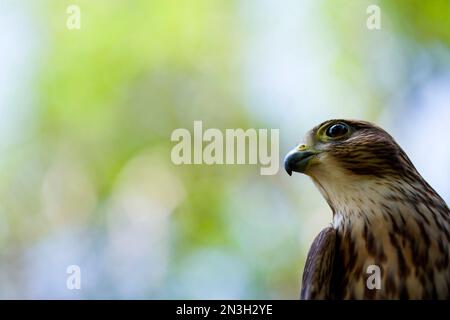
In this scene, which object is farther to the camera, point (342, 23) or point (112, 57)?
point (112, 57)

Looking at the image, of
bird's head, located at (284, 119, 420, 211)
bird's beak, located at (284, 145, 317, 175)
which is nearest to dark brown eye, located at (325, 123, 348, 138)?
bird's head, located at (284, 119, 420, 211)

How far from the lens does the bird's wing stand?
3059 mm

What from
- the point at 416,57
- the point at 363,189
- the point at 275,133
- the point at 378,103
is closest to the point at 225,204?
the point at 275,133

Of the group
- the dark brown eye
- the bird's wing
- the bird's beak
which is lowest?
the bird's wing

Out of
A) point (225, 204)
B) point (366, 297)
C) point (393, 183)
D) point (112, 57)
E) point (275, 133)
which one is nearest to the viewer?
point (366, 297)

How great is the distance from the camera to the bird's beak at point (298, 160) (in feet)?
11.1

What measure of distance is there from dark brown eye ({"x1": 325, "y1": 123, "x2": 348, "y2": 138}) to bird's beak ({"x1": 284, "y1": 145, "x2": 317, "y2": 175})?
0.13m

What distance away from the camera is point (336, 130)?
3.48 m

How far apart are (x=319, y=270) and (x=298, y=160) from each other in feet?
1.85

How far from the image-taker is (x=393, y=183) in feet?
10.8

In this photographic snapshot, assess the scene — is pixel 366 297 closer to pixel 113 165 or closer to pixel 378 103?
pixel 378 103

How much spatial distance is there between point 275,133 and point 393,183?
202 centimetres

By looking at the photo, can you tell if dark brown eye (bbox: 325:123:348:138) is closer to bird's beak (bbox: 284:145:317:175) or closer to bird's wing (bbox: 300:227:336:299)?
bird's beak (bbox: 284:145:317:175)

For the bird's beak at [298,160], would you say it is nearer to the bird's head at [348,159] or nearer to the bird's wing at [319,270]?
the bird's head at [348,159]
